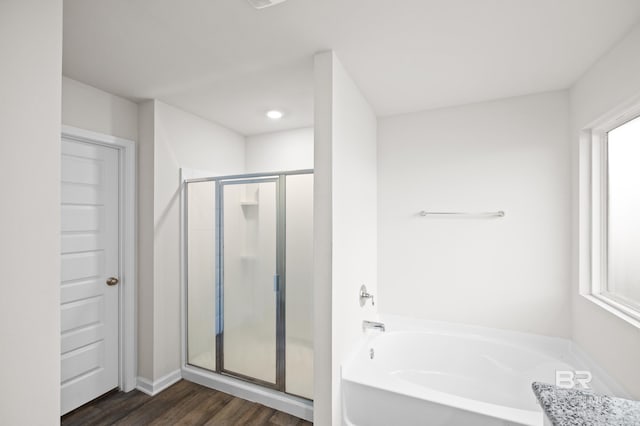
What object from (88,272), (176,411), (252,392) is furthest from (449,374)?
(88,272)

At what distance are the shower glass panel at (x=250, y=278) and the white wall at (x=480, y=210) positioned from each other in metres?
1.07

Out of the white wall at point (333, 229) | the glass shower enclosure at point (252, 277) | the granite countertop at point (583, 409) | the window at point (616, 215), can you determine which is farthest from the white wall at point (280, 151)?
the granite countertop at point (583, 409)

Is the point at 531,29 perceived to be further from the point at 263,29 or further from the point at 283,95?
the point at 283,95

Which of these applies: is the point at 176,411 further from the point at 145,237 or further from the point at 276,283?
the point at 145,237

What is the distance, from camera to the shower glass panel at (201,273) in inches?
106

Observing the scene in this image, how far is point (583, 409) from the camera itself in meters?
0.91

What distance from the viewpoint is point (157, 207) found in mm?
2543

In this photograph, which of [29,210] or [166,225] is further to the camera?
[166,225]

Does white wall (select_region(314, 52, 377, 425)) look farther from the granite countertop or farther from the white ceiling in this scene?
the granite countertop

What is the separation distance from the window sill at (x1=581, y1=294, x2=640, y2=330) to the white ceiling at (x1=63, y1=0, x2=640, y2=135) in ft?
4.81

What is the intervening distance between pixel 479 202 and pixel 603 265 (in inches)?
34.2

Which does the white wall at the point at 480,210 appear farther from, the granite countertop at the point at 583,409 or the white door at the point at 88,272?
the white door at the point at 88,272

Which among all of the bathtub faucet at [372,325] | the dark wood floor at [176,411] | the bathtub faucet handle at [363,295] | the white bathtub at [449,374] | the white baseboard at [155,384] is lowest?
the dark wood floor at [176,411]

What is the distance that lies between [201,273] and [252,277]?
55cm
